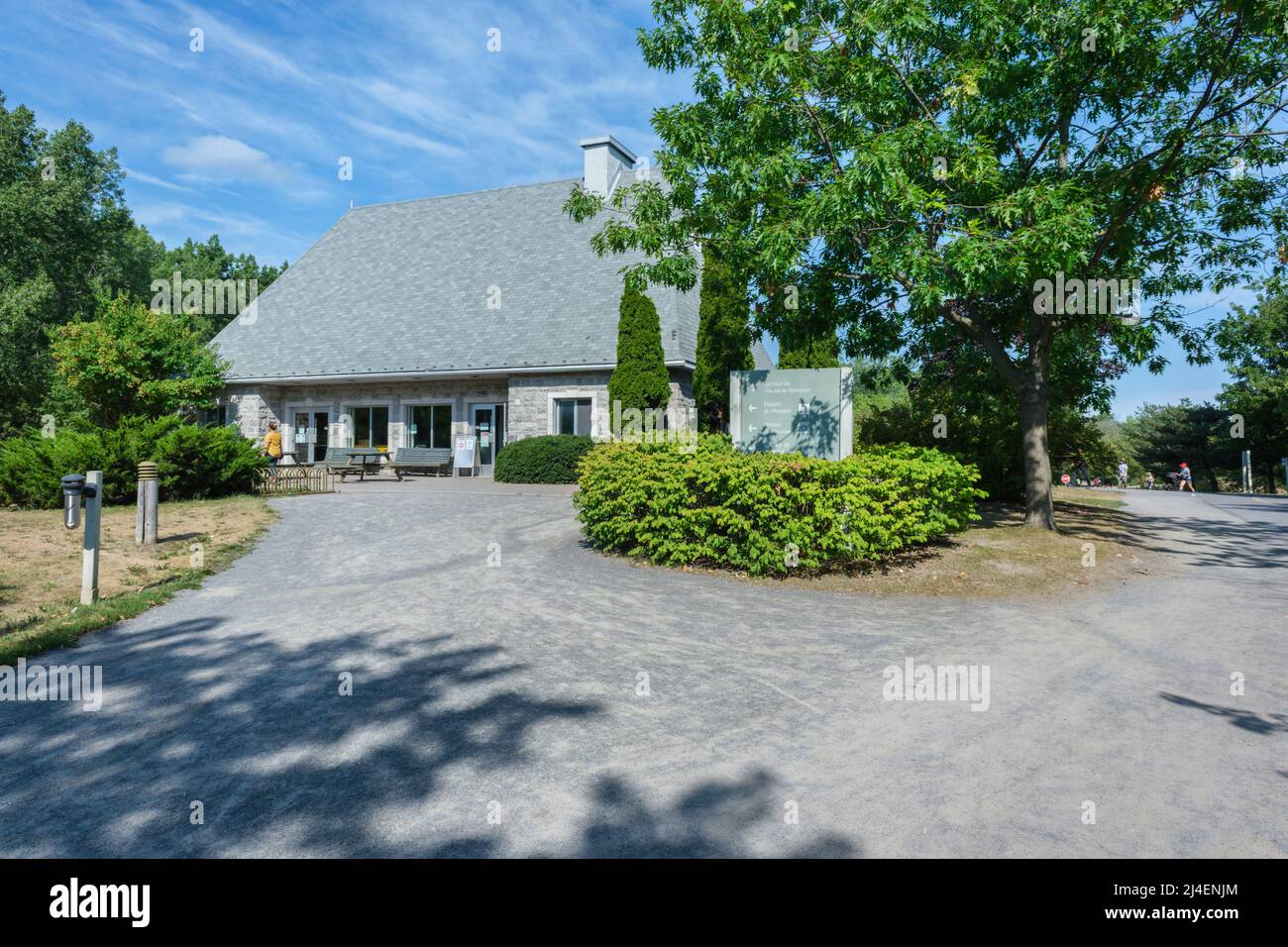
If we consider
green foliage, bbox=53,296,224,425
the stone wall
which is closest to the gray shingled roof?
the stone wall

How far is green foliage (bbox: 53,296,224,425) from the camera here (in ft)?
55.4

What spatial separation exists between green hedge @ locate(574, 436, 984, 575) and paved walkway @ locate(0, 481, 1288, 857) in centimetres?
92

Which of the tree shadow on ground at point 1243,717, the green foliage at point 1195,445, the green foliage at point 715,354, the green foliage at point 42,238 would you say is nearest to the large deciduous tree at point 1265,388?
the green foliage at point 1195,445

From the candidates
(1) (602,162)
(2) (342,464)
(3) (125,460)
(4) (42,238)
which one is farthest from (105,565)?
(4) (42,238)

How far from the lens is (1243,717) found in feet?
15.2

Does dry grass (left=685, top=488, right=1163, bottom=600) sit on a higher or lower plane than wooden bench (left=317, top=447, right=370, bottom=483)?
lower

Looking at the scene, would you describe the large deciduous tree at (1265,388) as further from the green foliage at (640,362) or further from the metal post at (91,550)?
the metal post at (91,550)

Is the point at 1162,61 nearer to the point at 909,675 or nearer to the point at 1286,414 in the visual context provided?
the point at 909,675

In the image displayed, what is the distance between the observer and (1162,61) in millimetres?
9656

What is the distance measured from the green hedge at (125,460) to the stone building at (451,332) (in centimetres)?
909

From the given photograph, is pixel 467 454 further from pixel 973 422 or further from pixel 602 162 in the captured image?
pixel 973 422

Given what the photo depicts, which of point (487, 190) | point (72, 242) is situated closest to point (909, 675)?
point (487, 190)

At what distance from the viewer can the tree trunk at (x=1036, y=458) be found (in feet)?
A: 38.2

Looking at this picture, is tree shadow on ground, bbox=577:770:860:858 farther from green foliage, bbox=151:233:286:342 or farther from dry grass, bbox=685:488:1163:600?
green foliage, bbox=151:233:286:342
